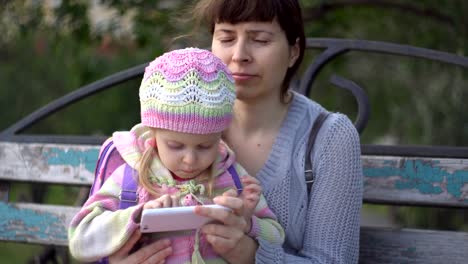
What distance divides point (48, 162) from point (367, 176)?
1.27m

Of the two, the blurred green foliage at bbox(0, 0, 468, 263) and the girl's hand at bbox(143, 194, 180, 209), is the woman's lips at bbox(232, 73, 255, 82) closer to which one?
the girl's hand at bbox(143, 194, 180, 209)

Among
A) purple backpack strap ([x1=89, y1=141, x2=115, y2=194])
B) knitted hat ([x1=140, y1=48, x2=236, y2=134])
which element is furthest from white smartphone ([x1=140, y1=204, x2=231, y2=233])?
purple backpack strap ([x1=89, y1=141, x2=115, y2=194])

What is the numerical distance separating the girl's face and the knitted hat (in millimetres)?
26

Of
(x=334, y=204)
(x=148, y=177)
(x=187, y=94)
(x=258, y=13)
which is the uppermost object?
(x=258, y=13)

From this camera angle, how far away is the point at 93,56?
16.9 feet

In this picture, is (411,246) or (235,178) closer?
(235,178)

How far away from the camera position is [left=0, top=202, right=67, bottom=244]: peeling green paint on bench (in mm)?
3229

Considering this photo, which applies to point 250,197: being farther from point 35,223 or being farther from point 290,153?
point 35,223

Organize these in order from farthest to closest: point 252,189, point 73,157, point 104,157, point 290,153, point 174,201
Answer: point 73,157 < point 290,153 < point 104,157 < point 252,189 < point 174,201

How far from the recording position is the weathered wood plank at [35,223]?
3219 millimetres

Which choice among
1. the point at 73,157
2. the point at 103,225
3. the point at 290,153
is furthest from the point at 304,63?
the point at 103,225

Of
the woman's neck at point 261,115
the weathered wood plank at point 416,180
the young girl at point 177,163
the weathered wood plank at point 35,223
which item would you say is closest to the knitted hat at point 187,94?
the young girl at point 177,163

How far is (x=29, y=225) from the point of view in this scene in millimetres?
3270

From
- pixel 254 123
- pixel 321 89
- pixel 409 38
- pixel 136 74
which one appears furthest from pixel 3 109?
pixel 254 123
